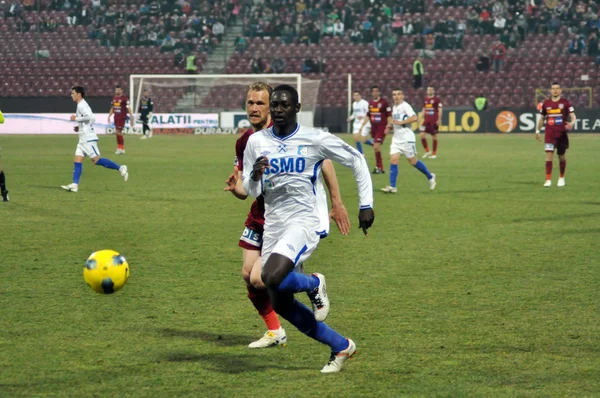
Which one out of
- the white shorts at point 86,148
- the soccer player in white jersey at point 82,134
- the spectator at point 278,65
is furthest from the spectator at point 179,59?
the white shorts at point 86,148

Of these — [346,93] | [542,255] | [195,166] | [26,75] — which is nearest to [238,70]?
[346,93]

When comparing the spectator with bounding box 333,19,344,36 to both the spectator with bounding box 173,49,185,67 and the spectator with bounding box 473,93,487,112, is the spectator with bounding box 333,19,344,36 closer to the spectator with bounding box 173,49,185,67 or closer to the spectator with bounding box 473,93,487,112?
the spectator with bounding box 173,49,185,67

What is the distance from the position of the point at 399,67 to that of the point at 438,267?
3799 cm

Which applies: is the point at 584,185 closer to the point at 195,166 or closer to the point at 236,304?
the point at 195,166

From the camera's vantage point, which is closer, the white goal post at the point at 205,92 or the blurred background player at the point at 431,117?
the blurred background player at the point at 431,117

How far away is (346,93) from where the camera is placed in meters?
Answer: 46.8

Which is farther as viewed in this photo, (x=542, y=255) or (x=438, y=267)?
(x=542, y=255)

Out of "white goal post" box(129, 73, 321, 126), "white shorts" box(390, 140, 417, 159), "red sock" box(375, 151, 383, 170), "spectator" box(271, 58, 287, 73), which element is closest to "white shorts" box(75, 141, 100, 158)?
"white shorts" box(390, 140, 417, 159)

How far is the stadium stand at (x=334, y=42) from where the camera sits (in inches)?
1809

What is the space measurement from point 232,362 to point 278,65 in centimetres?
4110

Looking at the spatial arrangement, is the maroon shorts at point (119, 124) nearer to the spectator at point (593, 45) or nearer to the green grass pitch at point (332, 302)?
the green grass pitch at point (332, 302)

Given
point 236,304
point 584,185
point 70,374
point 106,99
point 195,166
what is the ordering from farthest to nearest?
point 106,99, point 195,166, point 584,185, point 236,304, point 70,374

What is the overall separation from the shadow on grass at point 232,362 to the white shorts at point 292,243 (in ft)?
2.27

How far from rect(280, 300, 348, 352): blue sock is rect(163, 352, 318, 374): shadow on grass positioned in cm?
27
